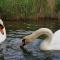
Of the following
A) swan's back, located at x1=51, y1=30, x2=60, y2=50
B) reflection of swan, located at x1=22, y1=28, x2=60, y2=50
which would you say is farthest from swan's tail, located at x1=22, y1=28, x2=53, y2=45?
swan's back, located at x1=51, y1=30, x2=60, y2=50

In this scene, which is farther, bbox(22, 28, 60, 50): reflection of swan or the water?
bbox(22, 28, 60, 50): reflection of swan

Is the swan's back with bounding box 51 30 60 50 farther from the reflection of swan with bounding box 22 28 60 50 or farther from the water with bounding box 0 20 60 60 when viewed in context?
the water with bounding box 0 20 60 60

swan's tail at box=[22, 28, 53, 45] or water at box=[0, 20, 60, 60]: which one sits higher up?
swan's tail at box=[22, 28, 53, 45]

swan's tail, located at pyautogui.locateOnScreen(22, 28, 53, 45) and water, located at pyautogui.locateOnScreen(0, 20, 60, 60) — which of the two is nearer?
water, located at pyautogui.locateOnScreen(0, 20, 60, 60)

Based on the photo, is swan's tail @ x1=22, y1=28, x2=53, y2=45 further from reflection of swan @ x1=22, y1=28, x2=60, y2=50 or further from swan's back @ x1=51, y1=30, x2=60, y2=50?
swan's back @ x1=51, y1=30, x2=60, y2=50

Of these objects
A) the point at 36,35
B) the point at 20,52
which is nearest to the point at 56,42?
the point at 36,35

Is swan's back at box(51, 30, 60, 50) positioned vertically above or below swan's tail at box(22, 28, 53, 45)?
below

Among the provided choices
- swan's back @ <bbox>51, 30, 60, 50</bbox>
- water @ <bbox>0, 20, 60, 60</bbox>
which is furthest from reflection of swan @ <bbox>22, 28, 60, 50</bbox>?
water @ <bbox>0, 20, 60, 60</bbox>

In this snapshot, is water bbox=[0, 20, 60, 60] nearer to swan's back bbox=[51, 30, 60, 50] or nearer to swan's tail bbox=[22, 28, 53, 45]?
swan's tail bbox=[22, 28, 53, 45]

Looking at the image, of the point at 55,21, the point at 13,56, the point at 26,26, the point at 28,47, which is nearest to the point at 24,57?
the point at 13,56

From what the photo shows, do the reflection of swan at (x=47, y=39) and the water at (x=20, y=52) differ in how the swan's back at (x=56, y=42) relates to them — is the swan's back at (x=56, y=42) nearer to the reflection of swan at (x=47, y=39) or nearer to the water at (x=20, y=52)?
the reflection of swan at (x=47, y=39)

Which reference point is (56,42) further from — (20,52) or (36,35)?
(20,52)

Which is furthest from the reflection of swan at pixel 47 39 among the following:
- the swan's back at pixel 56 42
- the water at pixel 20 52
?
the water at pixel 20 52

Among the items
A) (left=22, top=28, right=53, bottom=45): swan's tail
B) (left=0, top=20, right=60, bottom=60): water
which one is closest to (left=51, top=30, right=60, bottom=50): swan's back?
(left=22, top=28, right=53, bottom=45): swan's tail
